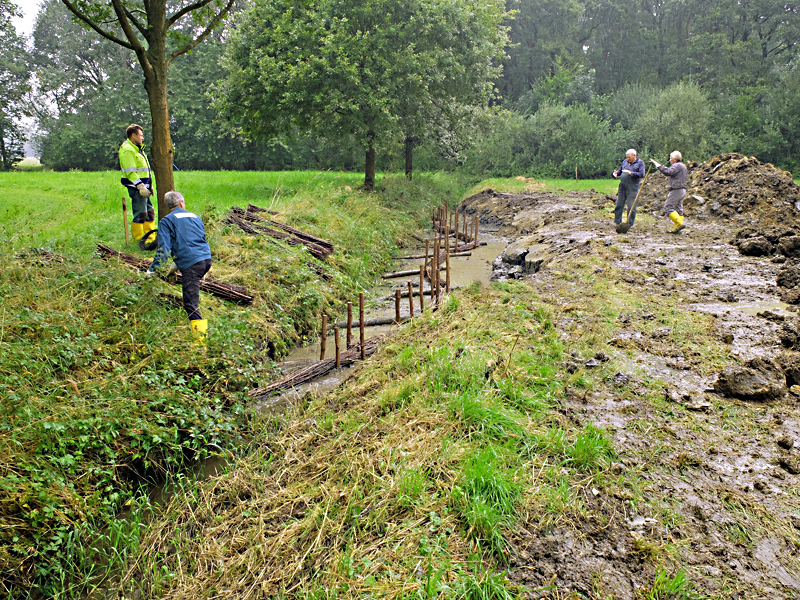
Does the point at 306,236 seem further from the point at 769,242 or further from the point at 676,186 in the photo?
the point at 769,242

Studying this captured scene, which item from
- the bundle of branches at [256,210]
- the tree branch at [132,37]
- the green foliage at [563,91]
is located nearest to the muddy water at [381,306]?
the bundle of branches at [256,210]

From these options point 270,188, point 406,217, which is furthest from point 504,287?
point 270,188

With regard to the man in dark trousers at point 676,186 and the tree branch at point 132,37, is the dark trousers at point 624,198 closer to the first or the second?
the man in dark trousers at point 676,186

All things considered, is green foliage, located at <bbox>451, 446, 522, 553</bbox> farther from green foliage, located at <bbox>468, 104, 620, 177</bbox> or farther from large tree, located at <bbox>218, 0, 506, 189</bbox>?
green foliage, located at <bbox>468, 104, 620, 177</bbox>

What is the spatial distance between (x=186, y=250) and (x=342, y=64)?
1136cm

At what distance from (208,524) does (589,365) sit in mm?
4233

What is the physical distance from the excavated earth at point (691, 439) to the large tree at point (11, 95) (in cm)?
3947

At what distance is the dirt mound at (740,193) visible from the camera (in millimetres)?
13945

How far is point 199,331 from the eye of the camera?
6.34 metres

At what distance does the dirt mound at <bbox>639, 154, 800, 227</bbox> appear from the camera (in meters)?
13.9

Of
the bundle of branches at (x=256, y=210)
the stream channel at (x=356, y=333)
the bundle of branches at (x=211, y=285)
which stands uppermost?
the bundle of branches at (x=256, y=210)

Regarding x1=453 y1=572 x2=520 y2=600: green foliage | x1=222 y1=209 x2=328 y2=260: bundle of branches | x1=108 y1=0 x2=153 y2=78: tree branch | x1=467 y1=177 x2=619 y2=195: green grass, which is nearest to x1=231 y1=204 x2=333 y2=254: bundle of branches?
x1=222 y1=209 x2=328 y2=260: bundle of branches

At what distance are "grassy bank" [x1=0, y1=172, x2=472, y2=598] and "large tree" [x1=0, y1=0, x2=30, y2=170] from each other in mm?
32520

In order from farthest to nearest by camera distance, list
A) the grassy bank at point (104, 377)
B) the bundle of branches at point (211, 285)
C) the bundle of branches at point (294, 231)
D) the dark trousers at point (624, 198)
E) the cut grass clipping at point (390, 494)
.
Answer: the dark trousers at point (624, 198), the bundle of branches at point (294, 231), the bundle of branches at point (211, 285), the grassy bank at point (104, 377), the cut grass clipping at point (390, 494)
